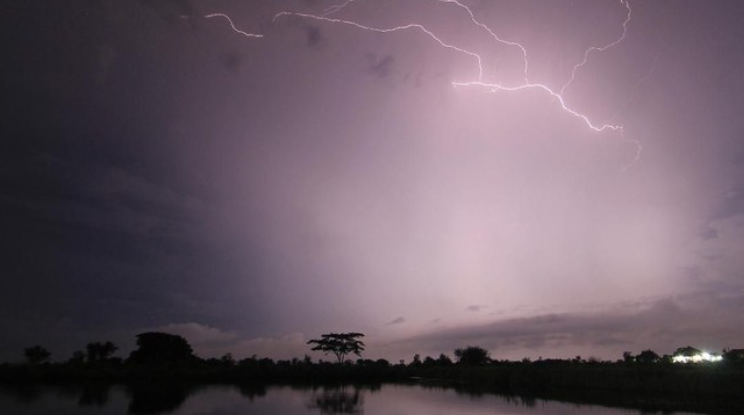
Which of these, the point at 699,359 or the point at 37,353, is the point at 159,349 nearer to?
the point at 37,353

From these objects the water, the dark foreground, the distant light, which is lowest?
the water

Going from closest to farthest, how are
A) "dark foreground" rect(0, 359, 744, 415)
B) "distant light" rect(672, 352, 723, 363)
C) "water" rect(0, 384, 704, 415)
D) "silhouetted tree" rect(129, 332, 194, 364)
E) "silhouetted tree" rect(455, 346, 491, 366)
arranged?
"water" rect(0, 384, 704, 415)
"dark foreground" rect(0, 359, 744, 415)
"distant light" rect(672, 352, 723, 363)
"silhouetted tree" rect(129, 332, 194, 364)
"silhouetted tree" rect(455, 346, 491, 366)

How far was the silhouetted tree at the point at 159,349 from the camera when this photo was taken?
5403cm

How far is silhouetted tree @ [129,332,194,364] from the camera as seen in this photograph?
5403 cm

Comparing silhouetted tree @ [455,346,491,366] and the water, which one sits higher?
silhouetted tree @ [455,346,491,366]

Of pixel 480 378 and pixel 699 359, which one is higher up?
pixel 699 359

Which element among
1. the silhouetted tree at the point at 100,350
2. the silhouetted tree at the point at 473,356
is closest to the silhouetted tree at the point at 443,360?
the silhouetted tree at the point at 473,356

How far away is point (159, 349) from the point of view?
5519 cm

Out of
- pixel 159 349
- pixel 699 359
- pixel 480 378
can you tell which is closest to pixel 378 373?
pixel 480 378

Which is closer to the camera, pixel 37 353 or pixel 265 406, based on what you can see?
pixel 265 406

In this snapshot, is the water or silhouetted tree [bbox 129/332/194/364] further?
silhouetted tree [bbox 129/332/194/364]

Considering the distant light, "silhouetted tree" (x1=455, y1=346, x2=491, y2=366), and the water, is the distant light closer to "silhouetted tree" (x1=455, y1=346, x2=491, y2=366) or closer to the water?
the water

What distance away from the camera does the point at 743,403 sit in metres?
25.2

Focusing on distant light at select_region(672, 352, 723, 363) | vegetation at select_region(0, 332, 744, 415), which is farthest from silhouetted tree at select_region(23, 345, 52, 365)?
distant light at select_region(672, 352, 723, 363)
